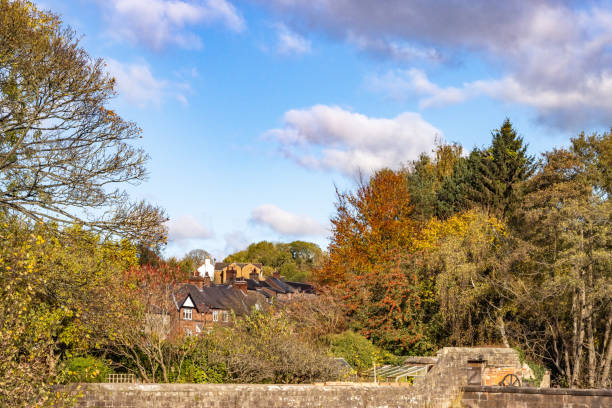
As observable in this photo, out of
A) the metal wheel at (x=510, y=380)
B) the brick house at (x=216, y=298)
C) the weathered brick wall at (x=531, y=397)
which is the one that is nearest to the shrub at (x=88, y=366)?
the weathered brick wall at (x=531, y=397)

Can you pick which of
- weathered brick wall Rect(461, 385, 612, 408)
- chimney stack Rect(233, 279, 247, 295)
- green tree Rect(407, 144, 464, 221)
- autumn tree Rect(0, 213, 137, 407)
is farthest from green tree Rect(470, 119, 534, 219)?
chimney stack Rect(233, 279, 247, 295)

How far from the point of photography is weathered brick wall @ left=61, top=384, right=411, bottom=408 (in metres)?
13.3

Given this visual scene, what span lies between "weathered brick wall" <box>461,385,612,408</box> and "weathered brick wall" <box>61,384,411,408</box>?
6.37ft

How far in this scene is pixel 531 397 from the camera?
14.9 m

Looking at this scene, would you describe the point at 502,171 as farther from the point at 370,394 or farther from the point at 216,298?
the point at 216,298

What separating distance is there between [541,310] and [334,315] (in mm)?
8445

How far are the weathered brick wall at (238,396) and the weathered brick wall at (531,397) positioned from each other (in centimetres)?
194

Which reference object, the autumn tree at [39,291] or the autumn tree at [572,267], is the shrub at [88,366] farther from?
the autumn tree at [572,267]

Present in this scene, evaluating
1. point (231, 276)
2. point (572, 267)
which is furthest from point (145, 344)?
point (231, 276)

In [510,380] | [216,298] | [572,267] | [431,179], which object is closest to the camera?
[510,380]

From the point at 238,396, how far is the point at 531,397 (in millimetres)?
7347

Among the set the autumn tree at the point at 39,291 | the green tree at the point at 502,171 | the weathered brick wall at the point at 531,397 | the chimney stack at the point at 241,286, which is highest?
the green tree at the point at 502,171

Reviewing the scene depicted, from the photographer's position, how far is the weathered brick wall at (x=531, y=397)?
13938mm

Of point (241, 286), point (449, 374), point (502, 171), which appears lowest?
point (449, 374)
